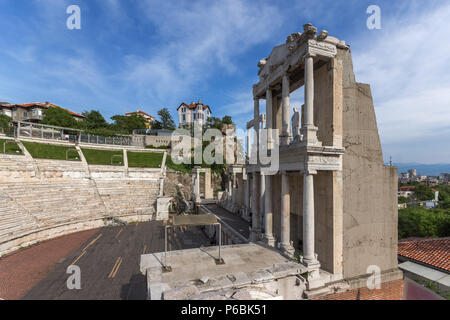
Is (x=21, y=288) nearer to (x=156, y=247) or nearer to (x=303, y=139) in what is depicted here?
(x=156, y=247)

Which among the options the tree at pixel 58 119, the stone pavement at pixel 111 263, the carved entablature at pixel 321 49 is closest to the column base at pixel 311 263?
the stone pavement at pixel 111 263

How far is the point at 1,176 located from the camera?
22.2 m

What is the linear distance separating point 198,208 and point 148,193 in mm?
8785

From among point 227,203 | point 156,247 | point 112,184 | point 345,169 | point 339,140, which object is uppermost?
point 339,140

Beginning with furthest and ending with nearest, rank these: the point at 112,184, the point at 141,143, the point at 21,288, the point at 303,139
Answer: the point at 141,143
the point at 112,184
the point at 21,288
the point at 303,139

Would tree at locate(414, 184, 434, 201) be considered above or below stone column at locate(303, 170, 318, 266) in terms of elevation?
below

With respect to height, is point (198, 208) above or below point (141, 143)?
below

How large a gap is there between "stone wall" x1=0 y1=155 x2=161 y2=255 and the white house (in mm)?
52772

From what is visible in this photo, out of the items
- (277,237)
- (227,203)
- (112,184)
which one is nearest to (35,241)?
(112,184)

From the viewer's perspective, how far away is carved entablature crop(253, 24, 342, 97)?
8.97 m

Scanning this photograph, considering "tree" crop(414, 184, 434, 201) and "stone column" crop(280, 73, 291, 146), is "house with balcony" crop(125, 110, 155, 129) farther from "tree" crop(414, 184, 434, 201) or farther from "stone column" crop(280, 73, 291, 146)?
"tree" crop(414, 184, 434, 201)

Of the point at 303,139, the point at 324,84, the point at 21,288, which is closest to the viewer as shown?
the point at 303,139

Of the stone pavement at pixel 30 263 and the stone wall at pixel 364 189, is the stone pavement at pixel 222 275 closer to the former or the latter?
the stone wall at pixel 364 189

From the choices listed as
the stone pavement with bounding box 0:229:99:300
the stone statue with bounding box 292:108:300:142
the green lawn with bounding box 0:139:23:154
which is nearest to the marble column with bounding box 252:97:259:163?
the stone statue with bounding box 292:108:300:142
